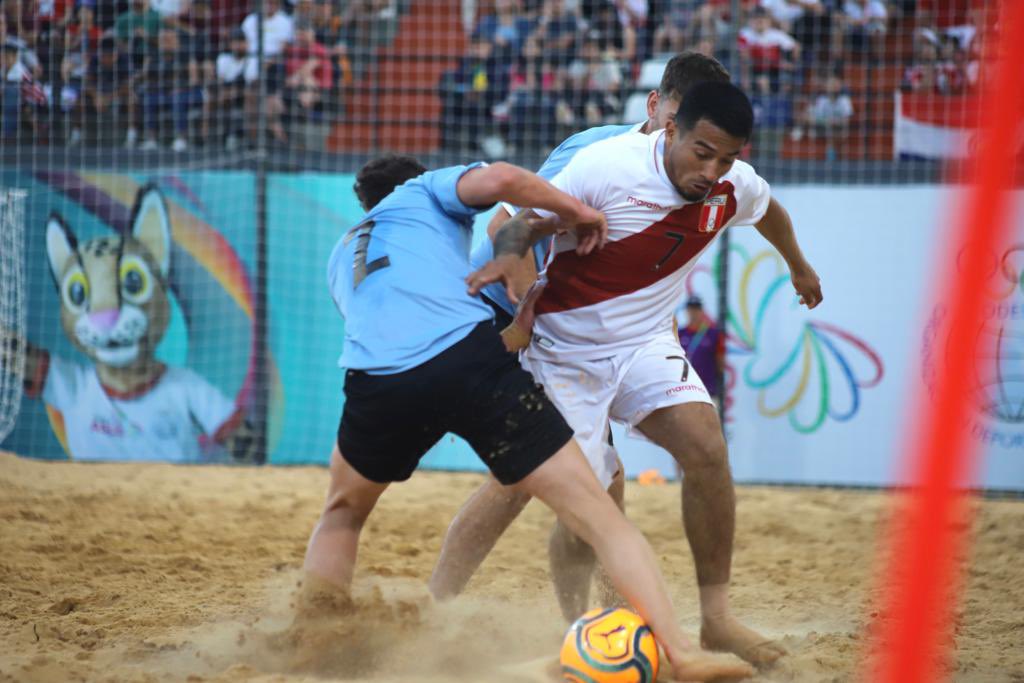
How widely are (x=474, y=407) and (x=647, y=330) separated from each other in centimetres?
91

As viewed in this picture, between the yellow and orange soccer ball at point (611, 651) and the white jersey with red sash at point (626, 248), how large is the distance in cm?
104

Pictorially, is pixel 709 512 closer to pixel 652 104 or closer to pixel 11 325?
pixel 652 104

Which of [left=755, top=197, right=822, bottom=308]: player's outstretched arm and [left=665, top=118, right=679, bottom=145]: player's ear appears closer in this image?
[left=665, top=118, right=679, bottom=145]: player's ear

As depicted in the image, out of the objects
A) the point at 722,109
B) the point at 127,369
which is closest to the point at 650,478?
the point at 127,369

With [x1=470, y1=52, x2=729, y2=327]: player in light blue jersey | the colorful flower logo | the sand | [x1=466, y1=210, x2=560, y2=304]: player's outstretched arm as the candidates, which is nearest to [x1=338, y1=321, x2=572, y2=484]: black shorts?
[x1=466, y1=210, x2=560, y2=304]: player's outstretched arm

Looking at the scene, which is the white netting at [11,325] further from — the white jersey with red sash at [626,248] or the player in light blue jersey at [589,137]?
the white jersey with red sash at [626,248]

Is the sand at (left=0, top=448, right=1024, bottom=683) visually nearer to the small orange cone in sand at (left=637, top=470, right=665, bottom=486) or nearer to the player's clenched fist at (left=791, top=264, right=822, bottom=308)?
the small orange cone in sand at (left=637, top=470, right=665, bottom=486)

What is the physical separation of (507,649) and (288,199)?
21.5 feet

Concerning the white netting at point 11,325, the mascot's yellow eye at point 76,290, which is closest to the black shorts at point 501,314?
the mascot's yellow eye at point 76,290

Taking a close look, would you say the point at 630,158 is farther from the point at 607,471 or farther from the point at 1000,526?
the point at 1000,526

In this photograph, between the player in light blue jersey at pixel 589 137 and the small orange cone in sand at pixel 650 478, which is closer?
the player in light blue jersey at pixel 589 137

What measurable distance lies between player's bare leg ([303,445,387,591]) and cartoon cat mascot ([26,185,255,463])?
595 centimetres

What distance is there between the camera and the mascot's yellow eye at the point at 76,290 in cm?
1002

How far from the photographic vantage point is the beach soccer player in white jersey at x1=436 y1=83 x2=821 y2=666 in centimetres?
401
